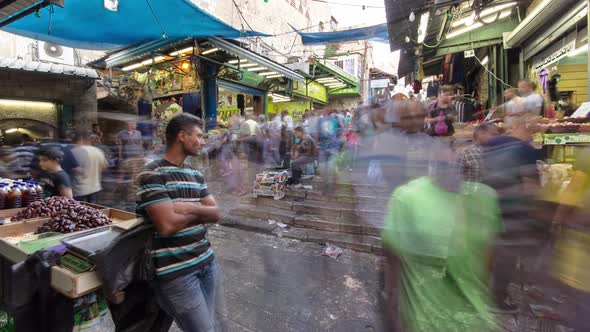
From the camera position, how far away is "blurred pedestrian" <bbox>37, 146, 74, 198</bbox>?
3.77 meters

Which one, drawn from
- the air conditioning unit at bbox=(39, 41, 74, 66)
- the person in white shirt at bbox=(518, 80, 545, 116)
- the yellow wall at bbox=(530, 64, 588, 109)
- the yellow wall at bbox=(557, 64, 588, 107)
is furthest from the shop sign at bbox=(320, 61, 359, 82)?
the air conditioning unit at bbox=(39, 41, 74, 66)

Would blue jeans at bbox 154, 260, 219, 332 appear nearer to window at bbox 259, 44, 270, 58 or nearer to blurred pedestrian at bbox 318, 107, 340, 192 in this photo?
blurred pedestrian at bbox 318, 107, 340, 192

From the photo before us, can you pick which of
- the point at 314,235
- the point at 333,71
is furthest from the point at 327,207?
the point at 333,71

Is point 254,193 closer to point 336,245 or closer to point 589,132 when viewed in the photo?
point 336,245

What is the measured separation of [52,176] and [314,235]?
4341 millimetres

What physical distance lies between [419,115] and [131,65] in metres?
11.5

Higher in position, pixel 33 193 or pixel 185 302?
pixel 33 193

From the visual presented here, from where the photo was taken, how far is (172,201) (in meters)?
1.95

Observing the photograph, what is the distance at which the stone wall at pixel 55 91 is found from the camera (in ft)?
33.2

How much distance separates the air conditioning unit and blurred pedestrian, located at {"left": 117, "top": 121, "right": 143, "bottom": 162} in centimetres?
866

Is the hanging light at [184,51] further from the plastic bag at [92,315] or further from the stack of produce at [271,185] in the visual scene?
the plastic bag at [92,315]

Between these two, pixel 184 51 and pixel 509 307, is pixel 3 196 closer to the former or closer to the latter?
pixel 509 307

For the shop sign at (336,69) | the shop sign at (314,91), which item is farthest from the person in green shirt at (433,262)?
the shop sign at (336,69)

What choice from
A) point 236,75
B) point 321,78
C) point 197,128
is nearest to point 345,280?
point 197,128
